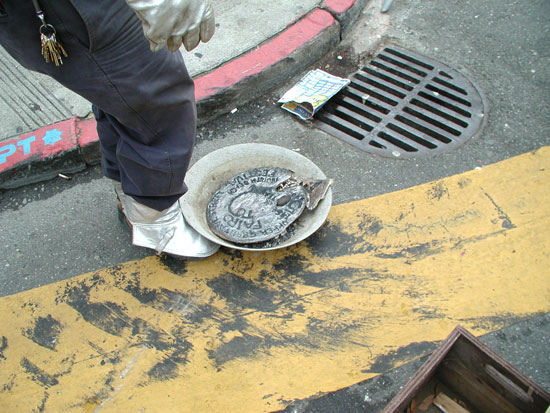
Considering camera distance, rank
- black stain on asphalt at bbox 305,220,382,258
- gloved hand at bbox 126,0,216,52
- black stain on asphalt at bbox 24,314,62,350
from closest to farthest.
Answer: gloved hand at bbox 126,0,216,52 → black stain on asphalt at bbox 24,314,62,350 → black stain on asphalt at bbox 305,220,382,258

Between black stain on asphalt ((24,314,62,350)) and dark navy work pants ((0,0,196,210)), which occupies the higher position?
dark navy work pants ((0,0,196,210))

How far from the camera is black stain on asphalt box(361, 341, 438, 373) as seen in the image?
1709 millimetres

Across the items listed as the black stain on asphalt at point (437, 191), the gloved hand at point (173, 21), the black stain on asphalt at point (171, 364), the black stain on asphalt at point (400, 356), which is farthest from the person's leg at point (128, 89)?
the black stain on asphalt at point (437, 191)

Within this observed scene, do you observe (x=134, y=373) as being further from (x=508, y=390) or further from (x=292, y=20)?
(x=292, y=20)

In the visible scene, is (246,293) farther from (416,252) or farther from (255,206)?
(416,252)

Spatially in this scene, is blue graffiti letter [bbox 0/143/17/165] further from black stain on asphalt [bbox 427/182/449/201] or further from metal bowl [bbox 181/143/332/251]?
black stain on asphalt [bbox 427/182/449/201]

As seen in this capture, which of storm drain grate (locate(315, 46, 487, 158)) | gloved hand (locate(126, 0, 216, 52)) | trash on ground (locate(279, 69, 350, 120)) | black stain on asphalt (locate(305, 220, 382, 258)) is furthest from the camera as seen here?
trash on ground (locate(279, 69, 350, 120))

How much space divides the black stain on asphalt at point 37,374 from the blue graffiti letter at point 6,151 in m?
1.09

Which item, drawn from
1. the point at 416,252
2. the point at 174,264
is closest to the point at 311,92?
the point at 416,252

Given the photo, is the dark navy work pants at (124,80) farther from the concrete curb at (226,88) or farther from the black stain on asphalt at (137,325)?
the concrete curb at (226,88)

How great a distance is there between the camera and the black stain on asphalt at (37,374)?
5.62 ft

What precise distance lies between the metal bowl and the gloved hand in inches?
33.5

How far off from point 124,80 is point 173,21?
0.28m

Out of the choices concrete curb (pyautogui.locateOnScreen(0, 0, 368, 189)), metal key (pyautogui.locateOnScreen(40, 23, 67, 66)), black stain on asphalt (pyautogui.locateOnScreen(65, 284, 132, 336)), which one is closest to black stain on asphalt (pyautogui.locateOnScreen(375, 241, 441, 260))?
black stain on asphalt (pyautogui.locateOnScreen(65, 284, 132, 336))
